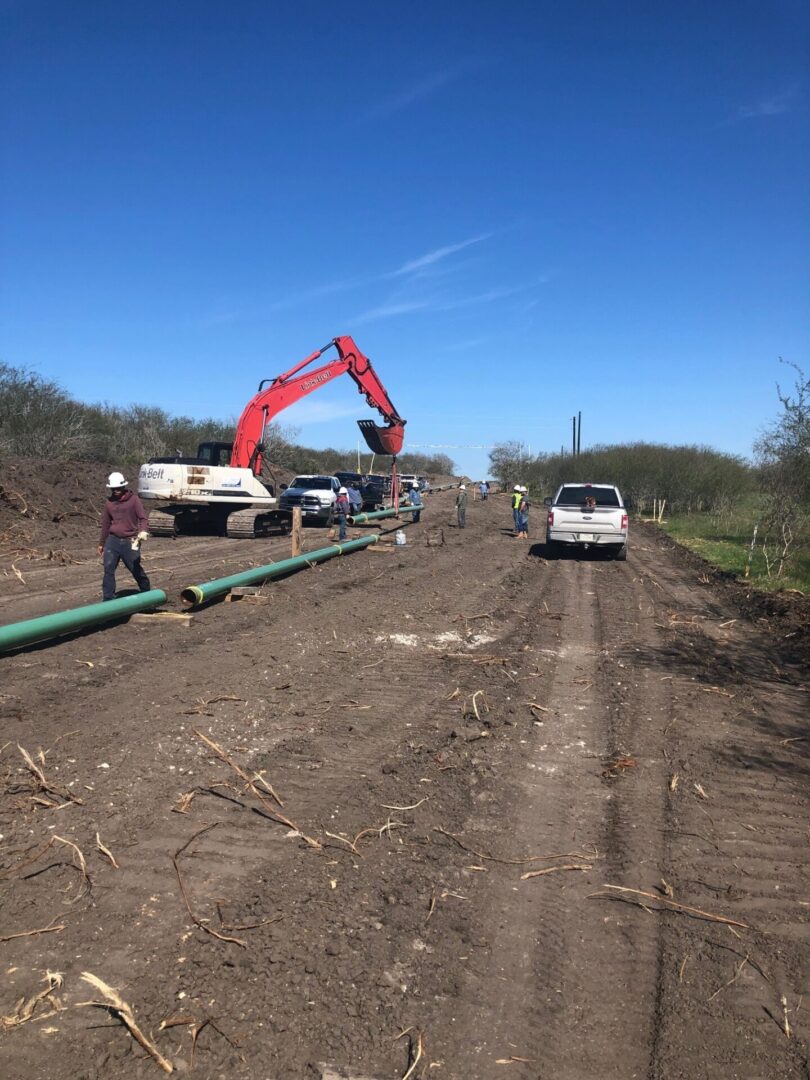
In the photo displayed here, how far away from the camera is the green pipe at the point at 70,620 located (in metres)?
7.52

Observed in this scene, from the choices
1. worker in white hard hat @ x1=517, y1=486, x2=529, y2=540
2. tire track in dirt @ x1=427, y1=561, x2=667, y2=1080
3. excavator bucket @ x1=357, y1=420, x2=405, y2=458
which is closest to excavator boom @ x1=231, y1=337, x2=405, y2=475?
excavator bucket @ x1=357, y1=420, x2=405, y2=458

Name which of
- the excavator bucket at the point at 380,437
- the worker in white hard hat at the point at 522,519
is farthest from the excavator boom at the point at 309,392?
the worker in white hard hat at the point at 522,519

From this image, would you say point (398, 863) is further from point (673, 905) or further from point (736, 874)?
point (736, 874)

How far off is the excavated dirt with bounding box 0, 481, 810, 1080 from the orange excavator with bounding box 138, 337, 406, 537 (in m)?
11.3

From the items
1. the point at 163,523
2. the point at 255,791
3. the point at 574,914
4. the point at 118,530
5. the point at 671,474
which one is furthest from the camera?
the point at 671,474

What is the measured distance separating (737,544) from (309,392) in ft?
48.0

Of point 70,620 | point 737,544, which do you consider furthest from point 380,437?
point 70,620

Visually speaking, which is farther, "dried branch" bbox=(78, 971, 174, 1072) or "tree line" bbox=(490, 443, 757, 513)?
"tree line" bbox=(490, 443, 757, 513)

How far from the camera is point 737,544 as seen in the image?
23719 mm

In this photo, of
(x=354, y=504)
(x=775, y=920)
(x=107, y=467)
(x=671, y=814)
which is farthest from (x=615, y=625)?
(x=107, y=467)

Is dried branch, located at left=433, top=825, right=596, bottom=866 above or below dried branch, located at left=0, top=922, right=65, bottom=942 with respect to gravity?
below

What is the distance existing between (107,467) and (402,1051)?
30427 millimetres

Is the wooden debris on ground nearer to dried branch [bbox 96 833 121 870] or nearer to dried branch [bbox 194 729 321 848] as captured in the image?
dried branch [bbox 96 833 121 870]

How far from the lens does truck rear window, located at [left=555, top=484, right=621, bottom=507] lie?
752 inches
